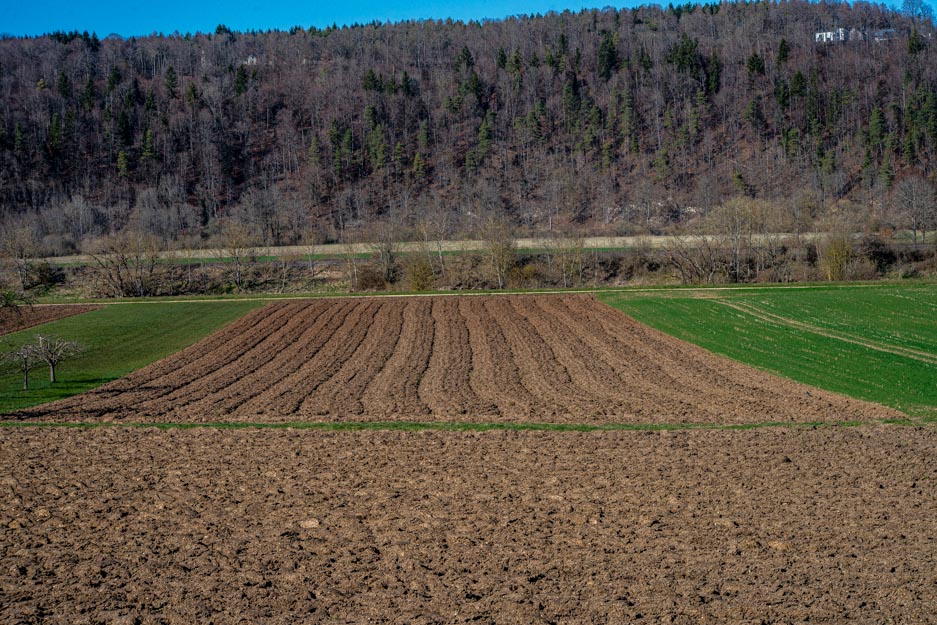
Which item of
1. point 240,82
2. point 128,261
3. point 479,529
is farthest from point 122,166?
point 479,529

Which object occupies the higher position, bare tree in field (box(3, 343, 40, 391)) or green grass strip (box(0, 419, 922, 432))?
bare tree in field (box(3, 343, 40, 391))

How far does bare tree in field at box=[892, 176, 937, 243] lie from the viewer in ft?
254

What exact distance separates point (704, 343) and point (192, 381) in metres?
21.8

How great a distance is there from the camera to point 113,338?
135 ft

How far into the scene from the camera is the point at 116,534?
13.9 metres

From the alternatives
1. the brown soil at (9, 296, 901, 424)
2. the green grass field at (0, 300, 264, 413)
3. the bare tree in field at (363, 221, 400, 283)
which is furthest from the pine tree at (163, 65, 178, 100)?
the brown soil at (9, 296, 901, 424)

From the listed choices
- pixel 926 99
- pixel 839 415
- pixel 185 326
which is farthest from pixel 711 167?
pixel 839 415

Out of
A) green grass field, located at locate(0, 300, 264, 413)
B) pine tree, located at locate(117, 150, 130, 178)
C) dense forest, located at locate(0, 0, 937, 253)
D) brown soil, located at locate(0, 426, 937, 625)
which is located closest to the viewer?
brown soil, located at locate(0, 426, 937, 625)

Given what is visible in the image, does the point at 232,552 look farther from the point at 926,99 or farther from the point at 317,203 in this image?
the point at 926,99

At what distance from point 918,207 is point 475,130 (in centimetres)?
7989

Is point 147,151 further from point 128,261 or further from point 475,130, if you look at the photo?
point 128,261

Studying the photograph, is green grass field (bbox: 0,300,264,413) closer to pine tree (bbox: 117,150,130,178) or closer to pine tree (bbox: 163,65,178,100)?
pine tree (bbox: 117,150,130,178)

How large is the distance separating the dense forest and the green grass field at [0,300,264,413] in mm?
43021

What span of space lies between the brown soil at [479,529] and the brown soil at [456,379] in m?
3.04
